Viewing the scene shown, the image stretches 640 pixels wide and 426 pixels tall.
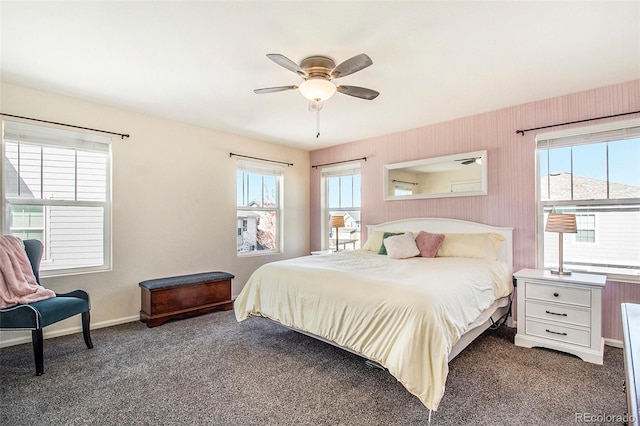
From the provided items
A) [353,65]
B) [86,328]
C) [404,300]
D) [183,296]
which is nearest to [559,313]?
[404,300]

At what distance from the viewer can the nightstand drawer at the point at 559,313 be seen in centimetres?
258

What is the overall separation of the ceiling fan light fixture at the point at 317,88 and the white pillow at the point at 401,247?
195cm

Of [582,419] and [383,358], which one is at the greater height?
[383,358]

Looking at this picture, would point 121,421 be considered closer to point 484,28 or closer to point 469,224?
point 484,28

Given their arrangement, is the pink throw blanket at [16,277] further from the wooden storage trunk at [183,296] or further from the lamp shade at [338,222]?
the lamp shade at [338,222]

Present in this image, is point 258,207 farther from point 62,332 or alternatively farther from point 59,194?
point 62,332

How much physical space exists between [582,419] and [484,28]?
2517mm

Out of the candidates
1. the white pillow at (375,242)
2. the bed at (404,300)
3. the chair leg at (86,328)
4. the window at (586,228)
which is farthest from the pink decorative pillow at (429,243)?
the chair leg at (86,328)

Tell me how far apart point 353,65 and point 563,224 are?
7.97 ft

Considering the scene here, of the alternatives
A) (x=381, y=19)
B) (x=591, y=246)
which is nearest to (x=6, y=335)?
(x=381, y=19)

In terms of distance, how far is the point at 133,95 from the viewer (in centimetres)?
320

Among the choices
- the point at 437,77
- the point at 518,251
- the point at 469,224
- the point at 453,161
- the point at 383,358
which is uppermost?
the point at 437,77

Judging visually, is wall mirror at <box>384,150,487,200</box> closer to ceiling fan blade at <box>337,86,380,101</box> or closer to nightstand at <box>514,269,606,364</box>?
nightstand at <box>514,269,606,364</box>

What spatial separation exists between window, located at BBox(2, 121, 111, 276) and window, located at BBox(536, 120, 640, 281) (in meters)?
4.89
